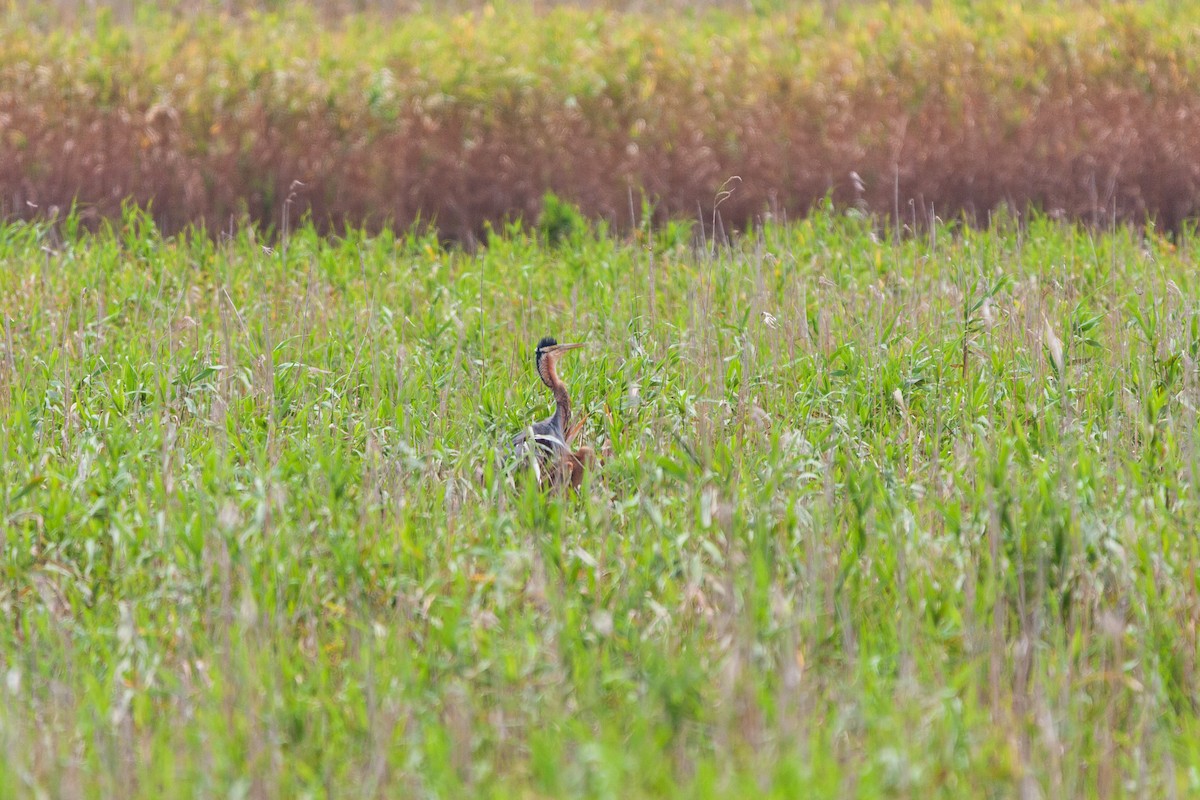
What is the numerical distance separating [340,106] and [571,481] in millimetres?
7330

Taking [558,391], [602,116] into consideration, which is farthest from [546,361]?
[602,116]

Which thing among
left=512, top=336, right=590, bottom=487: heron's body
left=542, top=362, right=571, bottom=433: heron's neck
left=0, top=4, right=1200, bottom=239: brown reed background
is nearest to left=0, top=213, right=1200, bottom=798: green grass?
left=512, top=336, right=590, bottom=487: heron's body

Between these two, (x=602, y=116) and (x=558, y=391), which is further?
(x=602, y=116)

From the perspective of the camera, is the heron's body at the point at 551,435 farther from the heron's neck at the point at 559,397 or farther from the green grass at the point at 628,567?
the green grass at the point at 628,567

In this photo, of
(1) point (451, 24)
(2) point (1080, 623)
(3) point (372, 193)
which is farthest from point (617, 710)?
(1) point (451, 24)

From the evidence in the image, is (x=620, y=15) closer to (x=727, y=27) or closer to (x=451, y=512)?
(x=727, y=27)

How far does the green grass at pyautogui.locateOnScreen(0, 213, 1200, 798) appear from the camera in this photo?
290 centimetres

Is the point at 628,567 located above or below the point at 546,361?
below

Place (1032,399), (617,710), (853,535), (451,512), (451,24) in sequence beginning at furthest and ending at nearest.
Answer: (451,24) < (1032,399) < (451,512) < (853,535) < (617,710)

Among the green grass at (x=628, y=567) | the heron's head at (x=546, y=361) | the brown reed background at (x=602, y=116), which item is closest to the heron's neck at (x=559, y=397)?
the heron's head at (x=546, y=361)

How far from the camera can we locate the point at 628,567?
12.0 ft

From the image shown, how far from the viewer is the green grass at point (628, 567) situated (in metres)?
2.90

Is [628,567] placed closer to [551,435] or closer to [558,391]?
[551,435]

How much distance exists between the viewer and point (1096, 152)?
32.8ft
